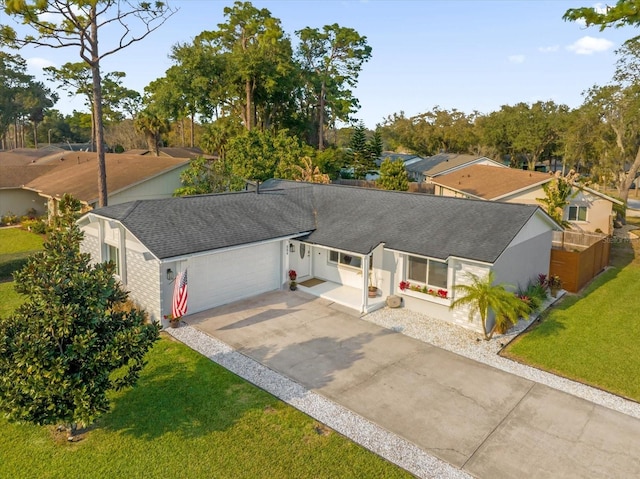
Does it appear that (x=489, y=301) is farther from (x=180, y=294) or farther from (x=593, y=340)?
(x=180, y=294)

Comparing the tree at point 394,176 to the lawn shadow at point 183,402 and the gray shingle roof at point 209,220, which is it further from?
the lawn shadow at point 183,402

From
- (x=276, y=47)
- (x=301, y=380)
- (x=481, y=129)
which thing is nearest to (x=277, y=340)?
(x=301, y=380)

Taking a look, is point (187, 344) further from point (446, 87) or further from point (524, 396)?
point (446, 87)

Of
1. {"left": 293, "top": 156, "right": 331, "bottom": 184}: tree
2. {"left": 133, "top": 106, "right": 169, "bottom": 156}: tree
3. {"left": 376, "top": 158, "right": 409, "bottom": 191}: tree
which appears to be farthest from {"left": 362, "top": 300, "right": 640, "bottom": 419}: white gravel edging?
{"left": 133, "top": 106, "right": 169, "bottom": 156}: tree

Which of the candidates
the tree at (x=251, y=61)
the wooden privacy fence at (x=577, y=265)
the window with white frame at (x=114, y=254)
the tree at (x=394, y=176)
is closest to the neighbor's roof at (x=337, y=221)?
the window with white frame at (x=114, y=254)

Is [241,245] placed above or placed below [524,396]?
above

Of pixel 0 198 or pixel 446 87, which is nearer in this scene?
pixel 0 198

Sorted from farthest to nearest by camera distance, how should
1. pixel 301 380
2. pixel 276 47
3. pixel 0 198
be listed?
pixel 276 47 < pixel 0 198 < pixel 301 380
